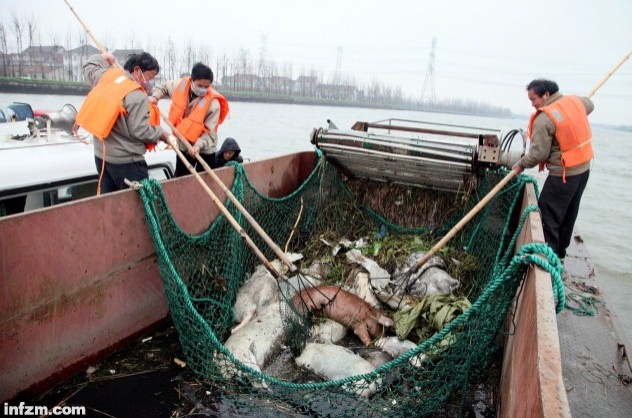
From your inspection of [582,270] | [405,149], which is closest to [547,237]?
[582,270]

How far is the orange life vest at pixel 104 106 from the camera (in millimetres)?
3992

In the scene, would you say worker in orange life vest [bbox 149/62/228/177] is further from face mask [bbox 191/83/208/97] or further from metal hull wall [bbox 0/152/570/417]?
metal hull wall [bbox 0/152/570/417]

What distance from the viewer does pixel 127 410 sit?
315 cm

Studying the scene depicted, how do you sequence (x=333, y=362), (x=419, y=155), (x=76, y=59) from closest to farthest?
(x=333, y=362) → (x=419, y=155) → (x=76, y=59)

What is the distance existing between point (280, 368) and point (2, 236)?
7.10 feet

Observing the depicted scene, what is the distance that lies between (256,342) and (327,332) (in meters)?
0.72

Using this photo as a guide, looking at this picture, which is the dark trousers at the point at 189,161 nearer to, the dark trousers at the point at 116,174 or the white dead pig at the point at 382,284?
the dark trousers at the point at 116,174

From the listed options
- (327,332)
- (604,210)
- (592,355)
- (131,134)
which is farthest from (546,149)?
(604,210)

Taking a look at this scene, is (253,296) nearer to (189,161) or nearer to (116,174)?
(116,174)

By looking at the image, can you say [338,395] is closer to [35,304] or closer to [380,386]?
[380,386]

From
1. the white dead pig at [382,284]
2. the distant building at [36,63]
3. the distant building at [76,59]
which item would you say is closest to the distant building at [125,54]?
the white dead pig at [382,284]

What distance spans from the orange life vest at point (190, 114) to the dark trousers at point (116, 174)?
1.02m

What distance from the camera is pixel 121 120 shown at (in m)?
4.22

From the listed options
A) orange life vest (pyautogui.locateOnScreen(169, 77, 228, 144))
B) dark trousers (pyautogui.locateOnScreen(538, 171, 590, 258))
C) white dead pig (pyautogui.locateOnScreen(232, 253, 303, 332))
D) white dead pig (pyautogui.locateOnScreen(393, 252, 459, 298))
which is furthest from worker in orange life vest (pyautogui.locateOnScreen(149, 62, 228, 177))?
dark trousers (pyautogui.locateOnScreen(538, 171, 590, 258))
